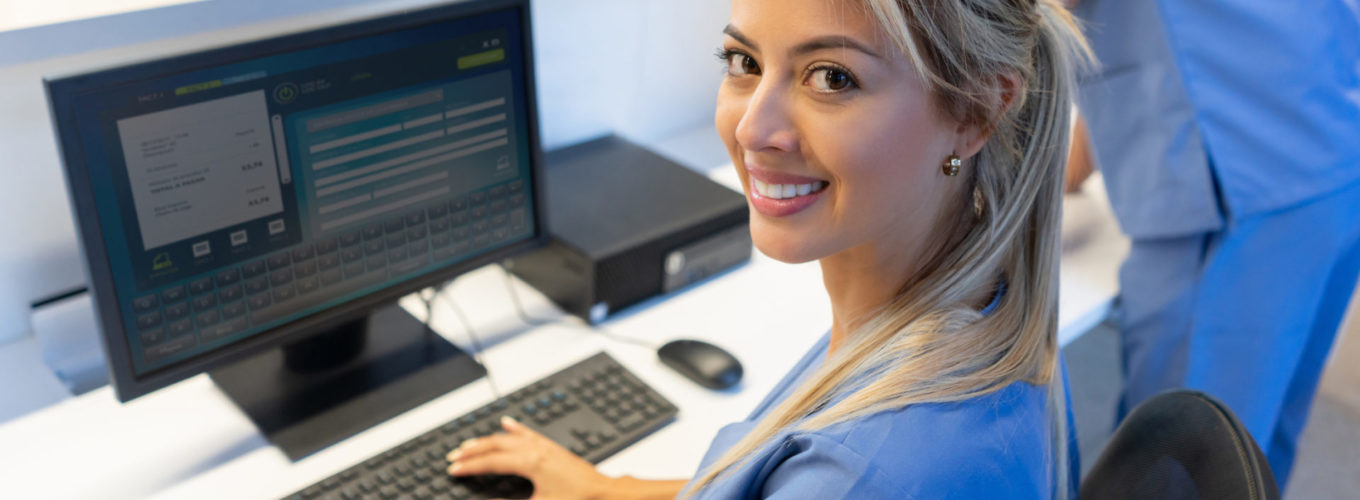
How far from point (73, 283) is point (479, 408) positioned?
52 cm

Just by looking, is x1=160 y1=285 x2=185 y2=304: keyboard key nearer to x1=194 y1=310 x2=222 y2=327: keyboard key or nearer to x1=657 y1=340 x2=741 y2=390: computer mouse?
x1=194 y1=310 x2=222 y2=327: keyboard key

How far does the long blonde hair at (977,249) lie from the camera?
2.38 ft

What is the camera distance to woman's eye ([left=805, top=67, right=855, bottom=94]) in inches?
29.4

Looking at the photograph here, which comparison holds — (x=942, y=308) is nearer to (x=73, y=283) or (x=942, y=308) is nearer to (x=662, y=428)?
(x=662, y=428)

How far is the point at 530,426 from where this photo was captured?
1.04 m

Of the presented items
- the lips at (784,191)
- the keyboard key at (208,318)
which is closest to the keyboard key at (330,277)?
the keyboard key at (208,318)

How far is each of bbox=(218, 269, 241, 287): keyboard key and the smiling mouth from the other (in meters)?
0.52

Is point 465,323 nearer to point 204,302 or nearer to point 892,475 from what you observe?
point 204,302

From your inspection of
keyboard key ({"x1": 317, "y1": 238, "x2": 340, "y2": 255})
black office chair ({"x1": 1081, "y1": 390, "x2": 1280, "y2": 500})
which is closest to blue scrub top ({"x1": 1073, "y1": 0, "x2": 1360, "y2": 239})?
black office chair ({"x1": 1081, "y1": 390, "x2": 1280, "y2": 500})

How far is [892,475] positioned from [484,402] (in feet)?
1.83

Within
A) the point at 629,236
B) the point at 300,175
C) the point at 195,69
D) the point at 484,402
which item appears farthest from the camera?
the point at 629,236

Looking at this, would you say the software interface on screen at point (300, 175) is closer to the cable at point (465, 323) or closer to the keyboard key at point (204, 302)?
the keyboard key at point (204, 302)

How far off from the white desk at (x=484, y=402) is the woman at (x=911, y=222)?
0.27 m

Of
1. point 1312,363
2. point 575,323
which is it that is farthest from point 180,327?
point 1312,363
